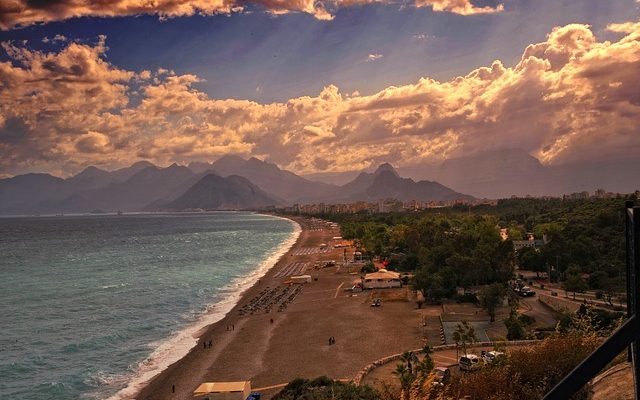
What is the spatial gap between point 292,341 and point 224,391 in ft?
44.1

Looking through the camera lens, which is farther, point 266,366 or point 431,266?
point 431,266

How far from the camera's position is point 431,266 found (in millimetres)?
60812

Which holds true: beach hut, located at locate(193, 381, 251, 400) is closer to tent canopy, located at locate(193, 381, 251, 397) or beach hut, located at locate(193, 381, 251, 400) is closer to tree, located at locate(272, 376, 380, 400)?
tent canopy, located at locate(193, 381, 251, 397)

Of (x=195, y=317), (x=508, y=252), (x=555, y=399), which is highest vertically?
(x=555, y=399)

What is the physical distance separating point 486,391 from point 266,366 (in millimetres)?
24303

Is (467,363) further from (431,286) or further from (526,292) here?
(526,292)

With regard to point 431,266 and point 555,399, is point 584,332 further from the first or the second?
point 431,266

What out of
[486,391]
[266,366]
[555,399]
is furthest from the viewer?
[266,366]

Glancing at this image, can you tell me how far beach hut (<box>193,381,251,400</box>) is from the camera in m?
29.2

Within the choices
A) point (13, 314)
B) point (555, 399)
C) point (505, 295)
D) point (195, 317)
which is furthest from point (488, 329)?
point (13, 314)

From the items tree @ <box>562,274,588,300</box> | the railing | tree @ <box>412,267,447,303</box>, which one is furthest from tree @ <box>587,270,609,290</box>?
Answer: the railing

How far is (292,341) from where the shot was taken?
42.5 m

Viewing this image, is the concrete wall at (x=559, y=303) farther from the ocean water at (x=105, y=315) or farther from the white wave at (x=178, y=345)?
the ocean water at (x=105, y=315)

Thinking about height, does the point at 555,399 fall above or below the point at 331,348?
above
